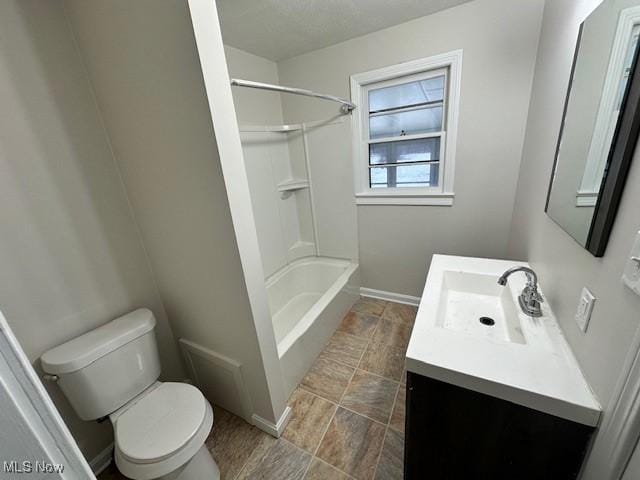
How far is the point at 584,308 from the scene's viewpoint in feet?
2.54

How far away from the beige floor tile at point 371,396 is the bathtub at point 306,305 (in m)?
0.35

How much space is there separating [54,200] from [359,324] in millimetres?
2136

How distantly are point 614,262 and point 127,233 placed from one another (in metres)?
1.94

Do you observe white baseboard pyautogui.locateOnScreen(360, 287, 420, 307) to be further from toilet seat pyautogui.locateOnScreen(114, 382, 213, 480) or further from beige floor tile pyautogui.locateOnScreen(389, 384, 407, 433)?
toilet seat pyautogui.locateOnScreen(114, 382, 213, 480)

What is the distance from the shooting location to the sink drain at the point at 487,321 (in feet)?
3.94

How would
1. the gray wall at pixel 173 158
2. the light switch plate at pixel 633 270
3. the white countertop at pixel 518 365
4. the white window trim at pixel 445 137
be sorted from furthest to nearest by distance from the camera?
the white window trim at pixel 445 137
the gray wall at pixel 173 158
the white countertop at pixel 518 365
the light switch plate at pixel 633 270

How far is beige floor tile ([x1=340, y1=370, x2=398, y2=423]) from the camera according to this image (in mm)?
1526

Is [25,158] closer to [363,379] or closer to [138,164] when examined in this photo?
[138,164]

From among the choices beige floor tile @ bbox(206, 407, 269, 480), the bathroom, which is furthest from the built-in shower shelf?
beige floor tile @ bbox(206, 407, 269, 480)

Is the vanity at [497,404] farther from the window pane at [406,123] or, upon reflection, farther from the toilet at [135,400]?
the window pane at [406,123]

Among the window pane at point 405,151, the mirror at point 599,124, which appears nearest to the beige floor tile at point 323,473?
the mirror at point 599,124

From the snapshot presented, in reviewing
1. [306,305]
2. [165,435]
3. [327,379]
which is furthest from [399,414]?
[306,305]

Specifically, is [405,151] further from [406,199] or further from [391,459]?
[391,459]

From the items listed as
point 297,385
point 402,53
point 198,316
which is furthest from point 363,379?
point 402,53
